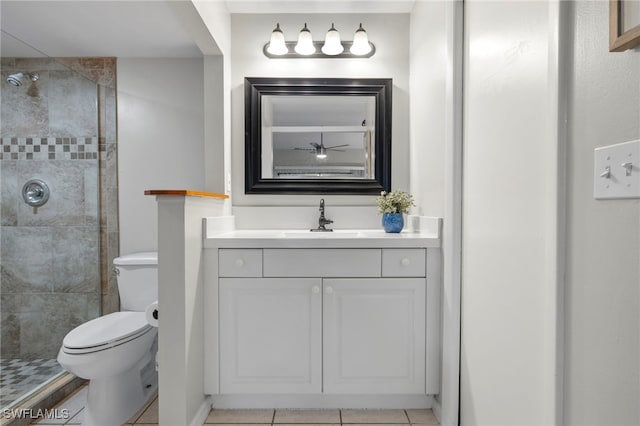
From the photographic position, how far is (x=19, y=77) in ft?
7.00

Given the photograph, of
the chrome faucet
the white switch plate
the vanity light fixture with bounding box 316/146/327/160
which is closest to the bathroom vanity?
the chrome faucet

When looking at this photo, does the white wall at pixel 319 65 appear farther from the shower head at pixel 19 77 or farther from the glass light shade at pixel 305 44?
the shower head at pixel 19 77

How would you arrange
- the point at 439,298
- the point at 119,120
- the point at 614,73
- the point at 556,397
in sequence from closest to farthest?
1. the point at 614,73
2. the point at 556,397
3. the point at 439,298
4. the point at 119,120

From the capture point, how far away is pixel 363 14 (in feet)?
7.29

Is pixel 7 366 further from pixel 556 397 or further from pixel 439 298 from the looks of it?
pixel 556 397

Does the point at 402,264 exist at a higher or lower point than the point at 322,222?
lower

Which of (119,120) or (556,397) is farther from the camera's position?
(119,120)

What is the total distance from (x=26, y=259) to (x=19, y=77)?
112cm

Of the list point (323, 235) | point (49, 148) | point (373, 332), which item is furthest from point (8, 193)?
point (373, 332)

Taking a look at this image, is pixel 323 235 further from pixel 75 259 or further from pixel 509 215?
pixel 75 259

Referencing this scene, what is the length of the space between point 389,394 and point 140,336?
1.26 metres

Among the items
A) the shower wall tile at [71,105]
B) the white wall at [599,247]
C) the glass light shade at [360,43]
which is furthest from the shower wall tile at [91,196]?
the white wall at [599,247]

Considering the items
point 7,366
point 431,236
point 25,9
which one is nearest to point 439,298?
point 431,236

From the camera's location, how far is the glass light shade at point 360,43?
2.12 metres
